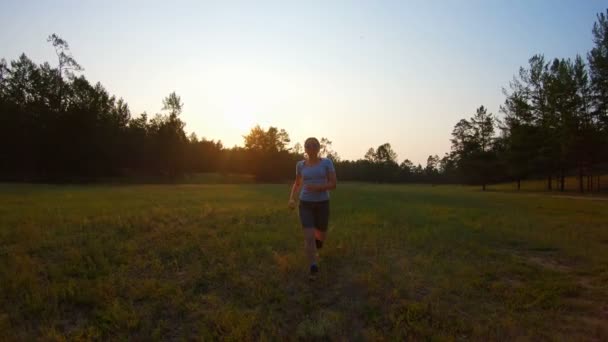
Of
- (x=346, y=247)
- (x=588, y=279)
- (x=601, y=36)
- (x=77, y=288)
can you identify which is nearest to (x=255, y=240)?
(x=346, y=247)

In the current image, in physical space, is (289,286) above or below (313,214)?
below

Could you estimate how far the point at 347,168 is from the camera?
11750cm

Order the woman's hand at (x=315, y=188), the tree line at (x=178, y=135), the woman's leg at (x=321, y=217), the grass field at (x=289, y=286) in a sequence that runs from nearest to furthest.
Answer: the grass field at (x=289, y=286), the woman's hand at (x=315, y=188), the woman's leg at (x=321, y=217), the tree line at (x=178, y=135)

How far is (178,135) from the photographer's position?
66.4 meters

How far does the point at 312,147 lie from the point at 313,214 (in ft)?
3.71

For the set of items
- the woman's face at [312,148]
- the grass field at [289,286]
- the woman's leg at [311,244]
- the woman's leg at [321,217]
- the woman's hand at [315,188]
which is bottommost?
the grass field at [289,286]

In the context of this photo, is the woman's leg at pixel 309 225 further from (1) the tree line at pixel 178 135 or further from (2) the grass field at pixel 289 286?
(1) the tree line at pixel 178 135

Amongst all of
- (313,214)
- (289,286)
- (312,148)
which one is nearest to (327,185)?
(313,214)

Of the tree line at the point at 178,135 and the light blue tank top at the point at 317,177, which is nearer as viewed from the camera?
the light blue tank top at the point at 317,177

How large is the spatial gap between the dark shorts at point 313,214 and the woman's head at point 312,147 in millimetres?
825

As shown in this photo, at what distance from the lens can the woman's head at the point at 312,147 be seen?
6020 mm

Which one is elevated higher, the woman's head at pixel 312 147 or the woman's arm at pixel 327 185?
the woman's head at pixel 312 147

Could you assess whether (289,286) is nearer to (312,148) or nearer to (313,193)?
(313,193)

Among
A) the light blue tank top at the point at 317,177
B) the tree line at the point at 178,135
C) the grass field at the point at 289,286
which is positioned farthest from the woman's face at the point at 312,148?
the tree line at the point at 178,135
